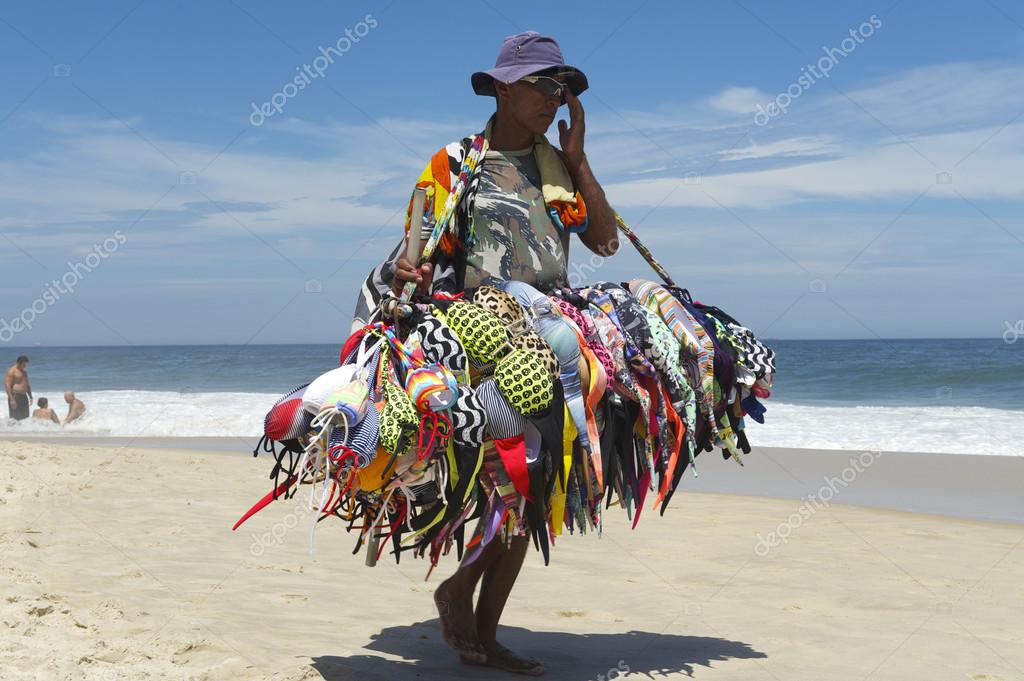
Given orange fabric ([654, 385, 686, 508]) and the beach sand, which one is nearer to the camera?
orange fabric ([654, 385, 686, 508])

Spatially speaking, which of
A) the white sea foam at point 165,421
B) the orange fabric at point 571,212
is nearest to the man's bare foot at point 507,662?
the orange fabric at point 571,212

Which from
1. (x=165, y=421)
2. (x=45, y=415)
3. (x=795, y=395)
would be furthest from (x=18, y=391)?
(x=795, y=395)

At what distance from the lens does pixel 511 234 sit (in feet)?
10.9

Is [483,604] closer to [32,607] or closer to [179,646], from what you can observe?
[179,646]

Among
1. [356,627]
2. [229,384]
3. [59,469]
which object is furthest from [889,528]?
[229,384]

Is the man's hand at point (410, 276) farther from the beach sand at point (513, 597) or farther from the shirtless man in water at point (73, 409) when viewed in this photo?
the shirtless man in water at point (73, 409)

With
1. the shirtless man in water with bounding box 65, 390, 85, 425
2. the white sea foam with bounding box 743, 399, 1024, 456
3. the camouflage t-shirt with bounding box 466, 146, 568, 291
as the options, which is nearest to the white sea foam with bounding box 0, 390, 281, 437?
the shirtless man in water with bounding box 65, 390, 85, 425

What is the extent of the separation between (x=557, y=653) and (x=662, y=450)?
1088 millimetres

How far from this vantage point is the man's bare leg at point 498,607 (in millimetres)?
3506

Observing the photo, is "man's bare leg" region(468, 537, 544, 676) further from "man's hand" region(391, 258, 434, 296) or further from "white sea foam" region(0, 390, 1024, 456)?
"white sea foam" region(0, 390, 1024, 456)

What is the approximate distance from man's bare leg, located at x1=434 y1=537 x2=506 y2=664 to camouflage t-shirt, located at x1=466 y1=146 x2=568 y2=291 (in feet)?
3.34

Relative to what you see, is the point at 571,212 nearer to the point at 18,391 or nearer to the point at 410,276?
the point at 410,276

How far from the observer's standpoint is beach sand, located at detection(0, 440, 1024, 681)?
3.53 metres

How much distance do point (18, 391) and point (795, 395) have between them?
16194mm
